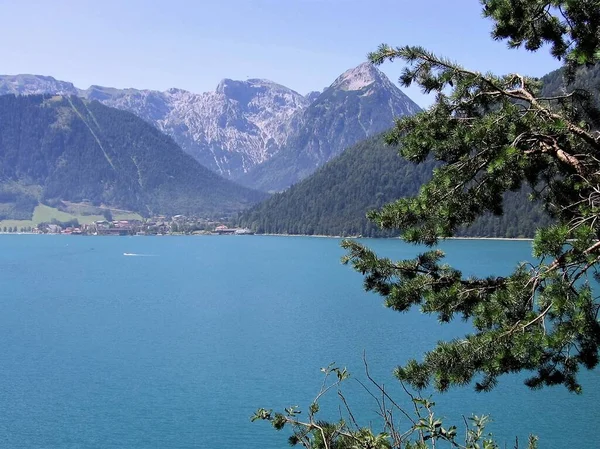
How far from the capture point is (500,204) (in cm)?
1063

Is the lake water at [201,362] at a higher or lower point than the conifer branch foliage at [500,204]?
lower

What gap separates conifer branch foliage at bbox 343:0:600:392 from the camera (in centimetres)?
888

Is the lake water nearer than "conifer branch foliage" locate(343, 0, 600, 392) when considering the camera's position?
No

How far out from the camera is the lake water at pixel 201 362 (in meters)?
30.3

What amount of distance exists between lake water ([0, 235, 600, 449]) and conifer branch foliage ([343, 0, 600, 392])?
1921cm

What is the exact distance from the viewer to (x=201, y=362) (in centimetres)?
4328

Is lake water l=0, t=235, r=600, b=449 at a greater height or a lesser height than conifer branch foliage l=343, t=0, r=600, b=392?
lesser

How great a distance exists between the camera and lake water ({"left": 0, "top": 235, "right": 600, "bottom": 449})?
99.3 ft

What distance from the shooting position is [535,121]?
30.7ft

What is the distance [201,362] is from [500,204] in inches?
1377

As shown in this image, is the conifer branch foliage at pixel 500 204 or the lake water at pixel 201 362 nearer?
the conifer branch foliage at pixel 500 204

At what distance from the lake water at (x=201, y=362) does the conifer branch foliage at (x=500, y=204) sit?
19.2m

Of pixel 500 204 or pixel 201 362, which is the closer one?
pixel 500 204

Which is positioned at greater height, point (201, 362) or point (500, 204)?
point (500, 204)
